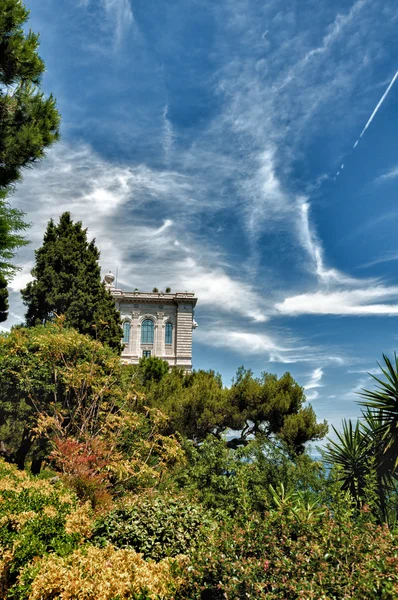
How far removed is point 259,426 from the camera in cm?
1930

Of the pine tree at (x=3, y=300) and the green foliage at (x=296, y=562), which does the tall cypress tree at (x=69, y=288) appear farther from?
the green foliage at (x=296, y=562)

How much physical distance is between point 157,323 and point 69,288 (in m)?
19.4

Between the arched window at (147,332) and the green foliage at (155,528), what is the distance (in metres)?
33.9

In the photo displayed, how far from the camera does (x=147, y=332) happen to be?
133ft

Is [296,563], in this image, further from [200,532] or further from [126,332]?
[126,332]

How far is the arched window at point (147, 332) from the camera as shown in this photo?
4031cm

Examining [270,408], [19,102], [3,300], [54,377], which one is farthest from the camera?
[3,300]

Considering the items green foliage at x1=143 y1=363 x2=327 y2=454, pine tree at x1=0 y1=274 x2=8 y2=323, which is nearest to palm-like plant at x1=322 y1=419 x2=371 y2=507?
green foliage at x1=143 y1=363 x2=327 y2=454

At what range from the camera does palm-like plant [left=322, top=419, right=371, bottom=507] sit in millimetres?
11234

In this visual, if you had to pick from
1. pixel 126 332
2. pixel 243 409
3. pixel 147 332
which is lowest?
pixel 243 409

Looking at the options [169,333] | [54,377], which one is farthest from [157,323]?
[54,377]

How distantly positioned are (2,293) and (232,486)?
631 inches

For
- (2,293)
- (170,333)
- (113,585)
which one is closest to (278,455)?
(113,585)

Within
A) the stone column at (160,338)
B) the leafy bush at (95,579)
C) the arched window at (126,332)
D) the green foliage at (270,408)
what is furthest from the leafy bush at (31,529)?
the arched window at (126,332)
